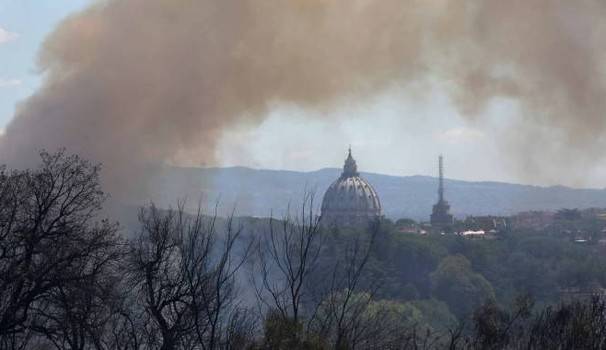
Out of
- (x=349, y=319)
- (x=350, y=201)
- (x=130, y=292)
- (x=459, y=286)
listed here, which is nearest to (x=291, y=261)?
(x=130, y=292)

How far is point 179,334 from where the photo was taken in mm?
20844

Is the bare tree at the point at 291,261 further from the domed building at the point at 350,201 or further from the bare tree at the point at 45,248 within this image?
the domed building at the point at 350,201

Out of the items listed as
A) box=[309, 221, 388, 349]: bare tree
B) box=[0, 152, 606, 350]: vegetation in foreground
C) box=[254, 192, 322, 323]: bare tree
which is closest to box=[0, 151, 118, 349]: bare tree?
box=[0, 152, 606, 350]: vegetation in foreground

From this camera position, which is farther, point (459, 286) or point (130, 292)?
point (459, 286)

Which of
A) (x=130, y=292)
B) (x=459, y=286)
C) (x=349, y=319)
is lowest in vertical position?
(x=459, y=286)

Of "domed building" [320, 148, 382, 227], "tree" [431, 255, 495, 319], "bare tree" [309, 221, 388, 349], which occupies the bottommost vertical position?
"tree" [431, 255, 495, 319]

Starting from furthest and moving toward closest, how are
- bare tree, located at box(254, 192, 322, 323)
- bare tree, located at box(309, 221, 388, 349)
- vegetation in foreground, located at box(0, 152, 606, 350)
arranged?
1. bare tree, located at box(309, 221, 388, 349)
2. vegetation in foreground, located at box(0, 152, 606, 350)
3. bare tree, located at box(254, 192, 322, 323)

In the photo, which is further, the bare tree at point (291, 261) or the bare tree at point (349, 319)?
the bare tree at point (349, 319)

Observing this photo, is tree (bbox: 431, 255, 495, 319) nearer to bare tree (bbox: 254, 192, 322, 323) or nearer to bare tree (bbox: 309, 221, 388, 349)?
bare tree (bbox: 309, 221, 388, 349)

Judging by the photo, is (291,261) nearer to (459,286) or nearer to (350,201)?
(459,286)

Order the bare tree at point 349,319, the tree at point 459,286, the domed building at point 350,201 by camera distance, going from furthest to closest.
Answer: the domed building at point 350,201, the tree at point 459,286, the bare tree at point 349,319

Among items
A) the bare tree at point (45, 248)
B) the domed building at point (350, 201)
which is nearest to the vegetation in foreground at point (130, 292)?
the bare tree at point (45, 248)

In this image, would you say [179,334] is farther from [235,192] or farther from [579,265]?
[235,192]

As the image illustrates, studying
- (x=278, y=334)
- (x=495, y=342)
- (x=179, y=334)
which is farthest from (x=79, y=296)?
(x=495, y=342)
